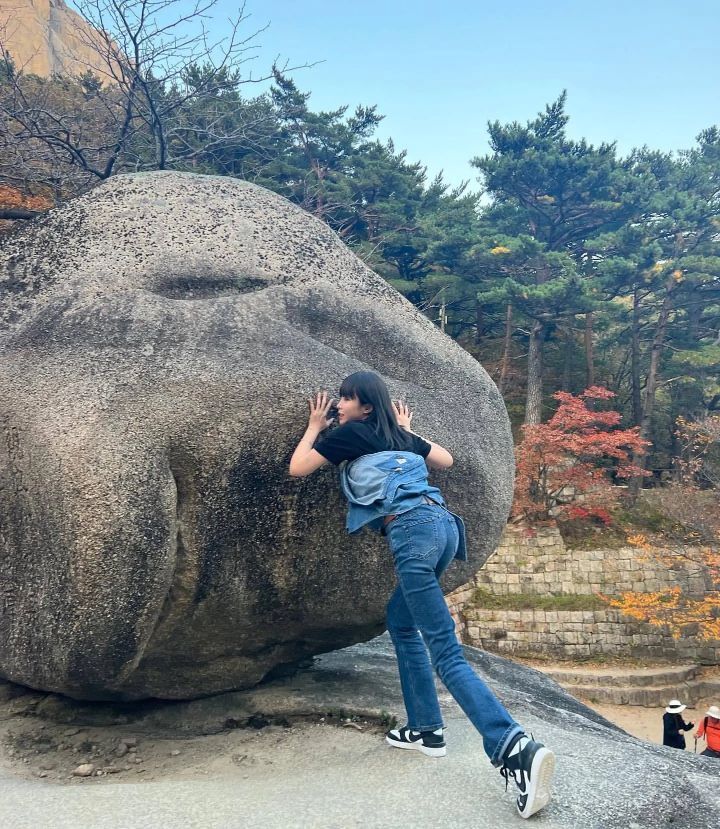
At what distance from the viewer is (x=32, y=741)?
3.31 meters

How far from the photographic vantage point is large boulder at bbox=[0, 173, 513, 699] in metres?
2.90

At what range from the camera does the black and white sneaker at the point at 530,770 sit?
2.28m

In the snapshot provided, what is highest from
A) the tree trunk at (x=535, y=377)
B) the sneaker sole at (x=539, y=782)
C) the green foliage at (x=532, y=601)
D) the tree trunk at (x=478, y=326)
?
the tree trunk at (x=478, y=326)

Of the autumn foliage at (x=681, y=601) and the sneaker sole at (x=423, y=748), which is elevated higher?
the sneaker sole at (x=423, y=748)

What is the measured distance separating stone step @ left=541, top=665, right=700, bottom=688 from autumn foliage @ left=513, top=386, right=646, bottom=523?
134 inches

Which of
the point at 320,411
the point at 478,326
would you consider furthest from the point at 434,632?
the point at 478,326

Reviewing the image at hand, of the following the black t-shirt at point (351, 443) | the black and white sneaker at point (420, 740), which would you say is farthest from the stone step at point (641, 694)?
the black t-shirt at point (351, 443)

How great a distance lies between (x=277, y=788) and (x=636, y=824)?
128 cm

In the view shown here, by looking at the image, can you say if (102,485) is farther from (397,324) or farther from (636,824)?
(636,824)

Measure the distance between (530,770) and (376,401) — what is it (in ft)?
4.77

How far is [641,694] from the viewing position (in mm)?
13641

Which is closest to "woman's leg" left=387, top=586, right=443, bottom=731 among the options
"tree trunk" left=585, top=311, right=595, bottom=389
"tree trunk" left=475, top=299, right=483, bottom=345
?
"tree trunk" left=585, top=311, right=595, bottom=389

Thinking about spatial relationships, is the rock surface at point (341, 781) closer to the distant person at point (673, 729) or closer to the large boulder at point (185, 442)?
the large boulder at point (185, 442)

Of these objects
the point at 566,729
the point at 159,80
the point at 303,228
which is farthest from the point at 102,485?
the point at 159,80
